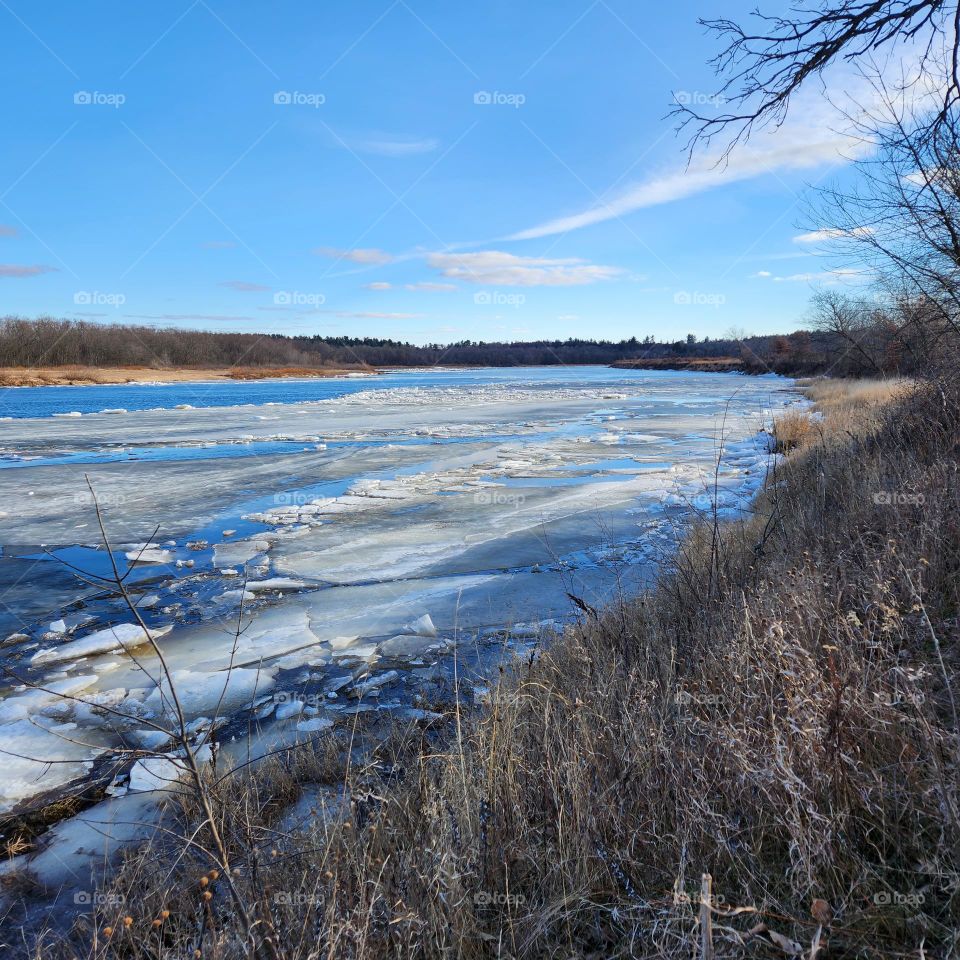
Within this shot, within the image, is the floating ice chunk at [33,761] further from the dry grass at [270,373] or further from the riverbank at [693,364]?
the riverbank at [693,364]

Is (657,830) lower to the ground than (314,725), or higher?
higher

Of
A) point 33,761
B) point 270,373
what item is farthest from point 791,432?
point 270,373

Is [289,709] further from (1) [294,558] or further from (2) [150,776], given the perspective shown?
(1) [294,558]

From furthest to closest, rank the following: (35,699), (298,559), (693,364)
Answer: (693,364)
(298,559)
(35,699)

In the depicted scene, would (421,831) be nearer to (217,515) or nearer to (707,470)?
(217,515)

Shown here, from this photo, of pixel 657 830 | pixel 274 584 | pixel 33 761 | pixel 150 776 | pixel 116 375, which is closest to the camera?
pixel 657 830

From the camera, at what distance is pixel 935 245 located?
7047 millimetres

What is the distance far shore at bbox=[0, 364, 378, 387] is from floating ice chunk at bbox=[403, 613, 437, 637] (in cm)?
5519

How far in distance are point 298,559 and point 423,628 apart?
267 centimetres

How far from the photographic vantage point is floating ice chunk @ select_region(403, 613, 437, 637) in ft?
17.7

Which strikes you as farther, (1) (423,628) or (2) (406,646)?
(1) (423,628)

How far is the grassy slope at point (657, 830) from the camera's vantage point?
179 centimetres

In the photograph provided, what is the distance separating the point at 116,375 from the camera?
194 ft

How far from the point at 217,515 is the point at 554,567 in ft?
18.1
